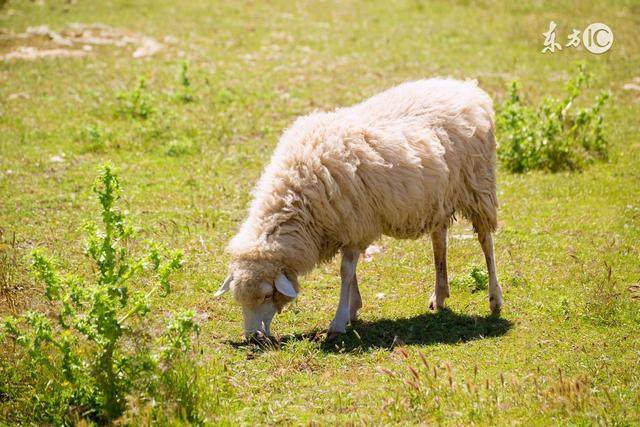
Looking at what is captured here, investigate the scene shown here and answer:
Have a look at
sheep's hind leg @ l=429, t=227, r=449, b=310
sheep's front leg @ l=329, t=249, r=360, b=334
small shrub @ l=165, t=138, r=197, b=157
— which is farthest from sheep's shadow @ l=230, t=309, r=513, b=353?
small shrub @ l=165, t=138, r=197, b=157

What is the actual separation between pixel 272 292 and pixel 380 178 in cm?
154

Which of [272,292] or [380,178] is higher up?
[380,178]

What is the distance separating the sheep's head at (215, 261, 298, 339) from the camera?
296 inches

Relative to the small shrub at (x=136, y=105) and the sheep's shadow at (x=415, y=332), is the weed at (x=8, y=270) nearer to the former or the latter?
the sheep's shadow at (x=415, y=332)

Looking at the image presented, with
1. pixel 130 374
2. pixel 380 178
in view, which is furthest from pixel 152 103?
pixel 130 374

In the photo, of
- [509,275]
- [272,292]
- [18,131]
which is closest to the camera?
[272,292]

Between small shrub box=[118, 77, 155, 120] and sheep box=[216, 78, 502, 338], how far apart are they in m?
6.39

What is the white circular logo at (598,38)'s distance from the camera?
1690 cm

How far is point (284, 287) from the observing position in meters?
7.52

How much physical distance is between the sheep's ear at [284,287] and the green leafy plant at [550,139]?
6075 mm

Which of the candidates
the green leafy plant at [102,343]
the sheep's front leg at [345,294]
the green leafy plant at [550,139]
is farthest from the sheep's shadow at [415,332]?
the green leafy plant at [550,139]

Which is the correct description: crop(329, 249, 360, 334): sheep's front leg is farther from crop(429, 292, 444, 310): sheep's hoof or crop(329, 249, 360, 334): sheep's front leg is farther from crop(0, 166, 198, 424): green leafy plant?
crop(0, 166, 198, 424): green leafy plant

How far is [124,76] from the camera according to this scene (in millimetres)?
15992

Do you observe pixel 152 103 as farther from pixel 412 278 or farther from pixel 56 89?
pixel 412 278
